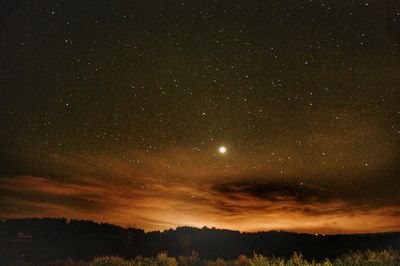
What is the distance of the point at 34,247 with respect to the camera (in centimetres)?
6019

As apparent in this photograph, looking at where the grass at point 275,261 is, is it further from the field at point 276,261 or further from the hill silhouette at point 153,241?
the hill silhouette at point 153,241

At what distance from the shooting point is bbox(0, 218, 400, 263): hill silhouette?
201ft

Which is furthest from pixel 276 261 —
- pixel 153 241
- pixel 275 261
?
pixel 153 241

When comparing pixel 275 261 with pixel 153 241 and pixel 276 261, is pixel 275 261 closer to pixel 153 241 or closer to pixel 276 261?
pixel 276 261

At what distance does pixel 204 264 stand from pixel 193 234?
6044 centimetres

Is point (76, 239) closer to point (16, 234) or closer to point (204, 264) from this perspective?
point (16, 234)

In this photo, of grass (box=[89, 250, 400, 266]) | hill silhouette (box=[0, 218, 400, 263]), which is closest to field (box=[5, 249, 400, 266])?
grass (box=[89, 250, 400, 266])

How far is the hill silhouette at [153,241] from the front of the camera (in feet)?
201

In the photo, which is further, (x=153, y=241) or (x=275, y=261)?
(x=153, y=241)

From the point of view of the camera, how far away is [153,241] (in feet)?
240

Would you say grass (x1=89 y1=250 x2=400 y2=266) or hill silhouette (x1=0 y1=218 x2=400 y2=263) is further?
hill silhouette (x1=0 y1=218 x2=400 y2=263)

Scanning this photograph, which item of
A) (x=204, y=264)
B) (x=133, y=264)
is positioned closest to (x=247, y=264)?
(x=204, y=264)

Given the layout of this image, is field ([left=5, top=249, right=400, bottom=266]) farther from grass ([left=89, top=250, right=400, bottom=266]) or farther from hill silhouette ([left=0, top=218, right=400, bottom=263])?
hill silhouette ([left=0, top=218, right=400, bottom=263])

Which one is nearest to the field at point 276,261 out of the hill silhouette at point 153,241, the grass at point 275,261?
the grass at point 275,261
